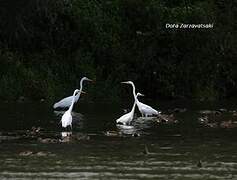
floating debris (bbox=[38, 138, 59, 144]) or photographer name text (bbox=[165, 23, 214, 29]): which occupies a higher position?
photographer name text (bbox=[165, 23, 214, 29])

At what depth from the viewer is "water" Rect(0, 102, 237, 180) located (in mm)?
12906

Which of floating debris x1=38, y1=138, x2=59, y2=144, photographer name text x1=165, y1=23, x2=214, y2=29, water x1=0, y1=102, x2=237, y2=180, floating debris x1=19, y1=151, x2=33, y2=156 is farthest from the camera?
photographer name text x1=165, y1=23, x2=214, y2=29

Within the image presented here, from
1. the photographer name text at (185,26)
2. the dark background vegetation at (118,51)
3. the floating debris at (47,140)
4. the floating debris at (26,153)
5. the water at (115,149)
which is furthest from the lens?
the photographer name text at (185,26)

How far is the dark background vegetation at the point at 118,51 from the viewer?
34.3 m

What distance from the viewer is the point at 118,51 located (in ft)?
120

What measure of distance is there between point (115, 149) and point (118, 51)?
21.1m

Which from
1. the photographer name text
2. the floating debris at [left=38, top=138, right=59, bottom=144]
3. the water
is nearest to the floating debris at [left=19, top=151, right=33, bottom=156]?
the water

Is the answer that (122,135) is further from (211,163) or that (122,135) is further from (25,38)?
(25,38)

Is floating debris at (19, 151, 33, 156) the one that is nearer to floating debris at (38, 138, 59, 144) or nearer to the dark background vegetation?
floating debris at (38, 138, 59, 144)

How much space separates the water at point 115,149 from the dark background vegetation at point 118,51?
11.2 m

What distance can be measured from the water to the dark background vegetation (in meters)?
11.2

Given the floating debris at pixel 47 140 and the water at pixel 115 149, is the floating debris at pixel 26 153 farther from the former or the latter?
the floating debris at pixel 47 140

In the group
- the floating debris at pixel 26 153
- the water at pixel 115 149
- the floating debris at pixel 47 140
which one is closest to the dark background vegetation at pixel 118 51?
the water at pixel 115 149

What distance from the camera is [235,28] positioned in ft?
128
